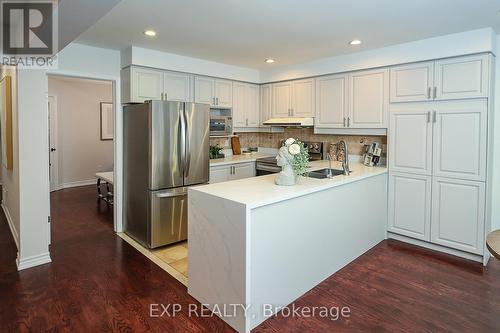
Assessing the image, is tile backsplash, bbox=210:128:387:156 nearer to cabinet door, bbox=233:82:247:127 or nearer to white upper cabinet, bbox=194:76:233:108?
cabinet door, bbox=233:82:247:127

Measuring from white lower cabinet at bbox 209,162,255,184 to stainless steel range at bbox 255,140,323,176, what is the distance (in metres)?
0.10

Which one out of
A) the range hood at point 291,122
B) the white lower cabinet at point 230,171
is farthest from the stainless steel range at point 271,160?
the range hood at point 291,122

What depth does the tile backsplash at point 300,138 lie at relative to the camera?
14.4 ft

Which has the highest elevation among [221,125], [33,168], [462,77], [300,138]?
[462,77]

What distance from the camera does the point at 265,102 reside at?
5273 millimetres

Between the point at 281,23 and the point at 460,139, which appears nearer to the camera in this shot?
the point at 281,23

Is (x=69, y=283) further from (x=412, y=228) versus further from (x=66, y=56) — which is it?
(x=412, y=228)

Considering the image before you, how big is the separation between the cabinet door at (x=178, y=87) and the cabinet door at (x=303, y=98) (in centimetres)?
157

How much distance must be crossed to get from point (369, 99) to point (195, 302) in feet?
10.1

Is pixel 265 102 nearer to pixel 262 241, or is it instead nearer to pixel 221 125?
pixel 221 125

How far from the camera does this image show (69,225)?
4.52 m

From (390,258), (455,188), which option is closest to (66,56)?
(390,258)

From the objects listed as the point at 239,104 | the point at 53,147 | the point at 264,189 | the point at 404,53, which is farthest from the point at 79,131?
the point at 404,53

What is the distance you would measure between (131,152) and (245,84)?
220cm
